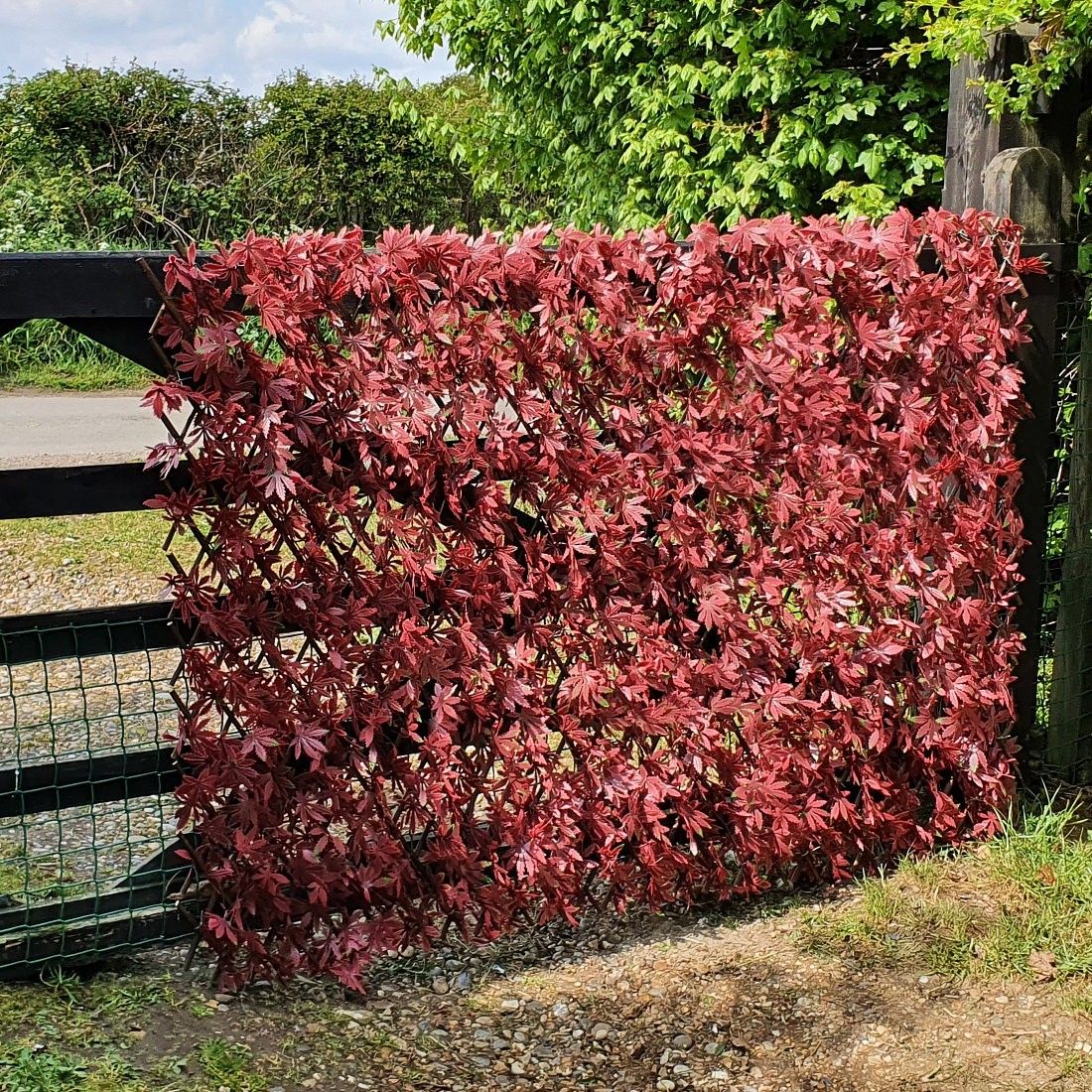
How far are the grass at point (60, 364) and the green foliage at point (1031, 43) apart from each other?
10.5 meters

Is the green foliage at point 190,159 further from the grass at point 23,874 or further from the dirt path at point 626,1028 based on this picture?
the dirt path at point 626,1028

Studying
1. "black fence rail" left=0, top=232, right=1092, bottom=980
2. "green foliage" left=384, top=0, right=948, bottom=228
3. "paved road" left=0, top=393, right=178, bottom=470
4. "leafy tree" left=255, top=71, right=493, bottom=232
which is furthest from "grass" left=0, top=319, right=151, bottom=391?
"black fence rail" left=0, top=232, right=1092, bottom=980

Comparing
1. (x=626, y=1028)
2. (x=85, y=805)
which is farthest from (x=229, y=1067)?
(x=626, y=1028)

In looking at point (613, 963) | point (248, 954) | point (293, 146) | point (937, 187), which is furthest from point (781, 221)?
point (293, 146)

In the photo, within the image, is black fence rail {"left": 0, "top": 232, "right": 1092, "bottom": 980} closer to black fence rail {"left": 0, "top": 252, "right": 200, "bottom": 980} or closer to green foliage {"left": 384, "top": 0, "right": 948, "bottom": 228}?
black fence rail {"left": 0, "top": 252, "right": 200, "bottom": 980}

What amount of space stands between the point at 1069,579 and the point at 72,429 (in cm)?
862

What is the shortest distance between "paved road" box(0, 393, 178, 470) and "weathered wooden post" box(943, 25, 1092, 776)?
6.45 metres

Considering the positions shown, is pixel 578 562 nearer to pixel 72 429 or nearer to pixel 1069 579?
pixel 1069 579

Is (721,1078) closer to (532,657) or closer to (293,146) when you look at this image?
(532,657)

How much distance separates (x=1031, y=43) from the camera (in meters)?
4.09

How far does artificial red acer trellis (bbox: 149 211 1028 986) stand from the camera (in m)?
3.14

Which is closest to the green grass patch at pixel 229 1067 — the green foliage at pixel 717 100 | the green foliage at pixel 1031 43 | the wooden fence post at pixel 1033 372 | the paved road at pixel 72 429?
the wooden fence post at pixel 1033 372

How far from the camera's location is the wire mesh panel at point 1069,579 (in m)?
4.55

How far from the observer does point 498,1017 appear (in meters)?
3.31
